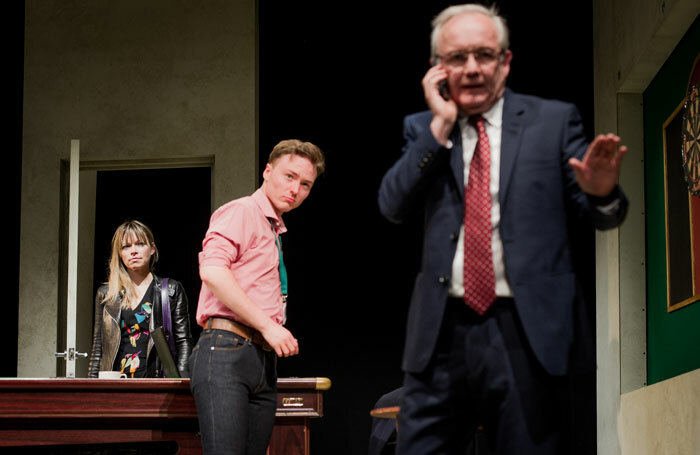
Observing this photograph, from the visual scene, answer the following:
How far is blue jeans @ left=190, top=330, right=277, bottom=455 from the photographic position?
8.80 ft

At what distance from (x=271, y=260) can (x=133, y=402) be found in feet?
2.71

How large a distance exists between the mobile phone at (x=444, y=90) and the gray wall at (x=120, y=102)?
4399mm

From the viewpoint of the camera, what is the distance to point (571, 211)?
1.85 m

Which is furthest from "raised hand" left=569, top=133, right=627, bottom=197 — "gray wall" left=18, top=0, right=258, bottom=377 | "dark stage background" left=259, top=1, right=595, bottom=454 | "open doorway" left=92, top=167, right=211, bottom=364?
"open doorway" left=92, top=167, right=211, bottom=364

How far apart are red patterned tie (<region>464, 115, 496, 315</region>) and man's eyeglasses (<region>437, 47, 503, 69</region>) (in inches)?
5.0

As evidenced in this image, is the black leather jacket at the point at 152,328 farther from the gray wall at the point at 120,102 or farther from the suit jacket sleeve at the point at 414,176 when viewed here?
the suit jacket sleeve at the point at 414,176

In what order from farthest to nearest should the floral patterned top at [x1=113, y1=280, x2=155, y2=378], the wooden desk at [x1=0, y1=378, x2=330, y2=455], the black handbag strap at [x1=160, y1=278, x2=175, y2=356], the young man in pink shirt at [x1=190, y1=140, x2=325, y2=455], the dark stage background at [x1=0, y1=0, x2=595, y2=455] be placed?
the dark stage background at [x1=0, y1=0, x2=595, y2=455] < the black handbag strap at [x1=160, y1=278, x2=175, y2=356] < the floral patterned top at [x1=113, y1=280, x2=155, y2=378] < the wooden desk at [x1=0, y1=378, x2=330, y2=455] < the young man in pink shirt at [x1=190, y1=140, x2=325, y2=455]

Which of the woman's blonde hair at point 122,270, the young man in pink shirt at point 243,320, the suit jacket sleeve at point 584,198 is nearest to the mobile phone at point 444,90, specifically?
the suit jacket sleeve at point 584,198

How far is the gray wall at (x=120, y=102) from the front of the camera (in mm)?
6277

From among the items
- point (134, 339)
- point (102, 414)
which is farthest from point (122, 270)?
point (102, 414)

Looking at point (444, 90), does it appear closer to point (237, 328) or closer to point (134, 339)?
point (237, 328)

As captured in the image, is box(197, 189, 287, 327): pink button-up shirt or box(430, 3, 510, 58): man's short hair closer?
box(430, 3, 510, 58): man's short hair

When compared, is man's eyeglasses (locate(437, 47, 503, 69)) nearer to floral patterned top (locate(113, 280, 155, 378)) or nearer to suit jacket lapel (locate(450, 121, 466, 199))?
suit jacket lapel (locate(450, 121, 466, 199))

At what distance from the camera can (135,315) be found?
4422mm
